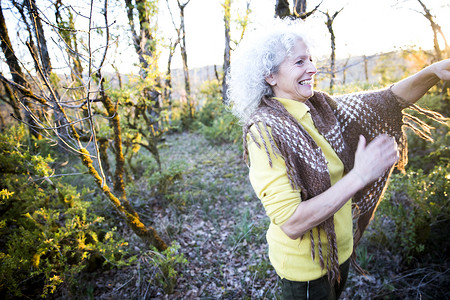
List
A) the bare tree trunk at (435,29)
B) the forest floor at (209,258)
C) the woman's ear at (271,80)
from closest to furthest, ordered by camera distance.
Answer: the woman's ear at (271,80)
the forest floor at (209,258)
the bare tree trunk at (435,29)

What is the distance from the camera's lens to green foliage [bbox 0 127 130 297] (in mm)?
2344

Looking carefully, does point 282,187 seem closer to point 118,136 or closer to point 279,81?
point 279,81

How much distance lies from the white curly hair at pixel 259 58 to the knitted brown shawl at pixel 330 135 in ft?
0.37

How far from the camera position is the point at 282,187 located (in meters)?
1.17

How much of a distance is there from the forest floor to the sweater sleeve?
1.85 metres

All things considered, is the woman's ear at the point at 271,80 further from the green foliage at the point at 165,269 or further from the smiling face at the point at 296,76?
the green foliage at the point at 165,269

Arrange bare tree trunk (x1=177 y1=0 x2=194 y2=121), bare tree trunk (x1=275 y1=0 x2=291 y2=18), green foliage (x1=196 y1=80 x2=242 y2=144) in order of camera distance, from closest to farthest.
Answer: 1. bare tree trunk (x1=275 y1=0 x2=291 y2=18)
2. green foliage (x1=196 y1=80 x2=242 y2=144)
3. bare tree trunk (x1=177 y1=0 x2=194 y2=121)

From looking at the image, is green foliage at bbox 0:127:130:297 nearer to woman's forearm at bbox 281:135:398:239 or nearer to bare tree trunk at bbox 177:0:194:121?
woman's forearm at bbox 281:135:398:239

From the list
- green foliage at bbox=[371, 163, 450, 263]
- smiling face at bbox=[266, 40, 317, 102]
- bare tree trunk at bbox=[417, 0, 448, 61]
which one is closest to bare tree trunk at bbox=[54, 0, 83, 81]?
smiling face at bbox=[266, 40, 317, 102]

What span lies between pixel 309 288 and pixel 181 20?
1331 centimetres

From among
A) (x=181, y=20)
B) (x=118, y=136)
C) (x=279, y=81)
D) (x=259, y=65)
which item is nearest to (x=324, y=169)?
(x=279, y=81)

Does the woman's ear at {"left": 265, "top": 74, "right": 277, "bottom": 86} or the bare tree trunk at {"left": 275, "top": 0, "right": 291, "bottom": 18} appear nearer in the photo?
the woman's ear at {"left": 265, "top": 74, "right": 277, "bottom": 86}

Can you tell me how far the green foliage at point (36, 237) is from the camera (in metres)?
2.34

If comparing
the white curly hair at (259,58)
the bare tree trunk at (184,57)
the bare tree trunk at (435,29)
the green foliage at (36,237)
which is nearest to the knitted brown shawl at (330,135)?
the white curly hair at (259,58)
